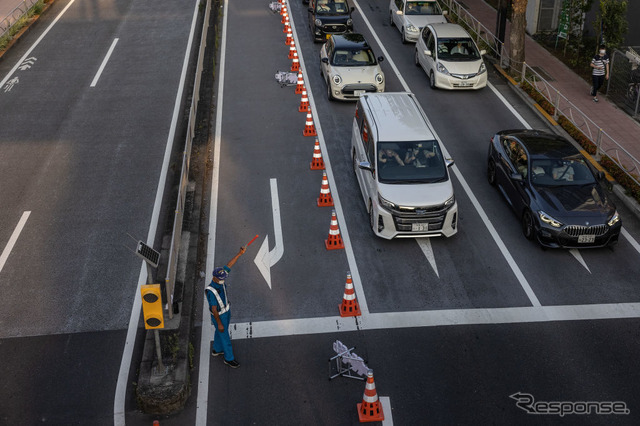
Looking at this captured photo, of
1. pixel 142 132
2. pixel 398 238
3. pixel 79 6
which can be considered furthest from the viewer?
pixel 79 6

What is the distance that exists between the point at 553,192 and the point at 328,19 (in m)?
15.1

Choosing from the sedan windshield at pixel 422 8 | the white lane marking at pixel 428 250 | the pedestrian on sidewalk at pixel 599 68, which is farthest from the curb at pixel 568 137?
the white lane marking at pixel 428 250

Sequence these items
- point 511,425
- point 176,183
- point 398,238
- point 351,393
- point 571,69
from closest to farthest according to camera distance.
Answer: point 511,425, point 351,393, point 398,238, point 176,183, point 571,69

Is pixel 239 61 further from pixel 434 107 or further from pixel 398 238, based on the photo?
pixel 398 238

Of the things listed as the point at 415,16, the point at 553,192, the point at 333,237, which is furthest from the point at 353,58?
the point at 553,192

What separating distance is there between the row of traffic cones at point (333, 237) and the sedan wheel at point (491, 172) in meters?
3.90

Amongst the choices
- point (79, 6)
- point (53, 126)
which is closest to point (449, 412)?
point (53, 126)

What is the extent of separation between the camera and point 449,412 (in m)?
10.3

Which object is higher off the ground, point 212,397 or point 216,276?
point 216,276

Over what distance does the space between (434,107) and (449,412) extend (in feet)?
42.5

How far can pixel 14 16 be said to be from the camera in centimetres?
3148

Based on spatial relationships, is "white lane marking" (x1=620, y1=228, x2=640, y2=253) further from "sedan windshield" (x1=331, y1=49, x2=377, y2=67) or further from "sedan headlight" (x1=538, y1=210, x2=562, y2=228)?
"sedan windshield" (x1=331, y1=49, x2=377, y2=67)

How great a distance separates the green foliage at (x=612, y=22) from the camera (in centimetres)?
2331

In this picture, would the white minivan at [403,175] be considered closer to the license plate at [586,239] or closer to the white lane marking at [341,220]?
the white lane marking at [341,220]
